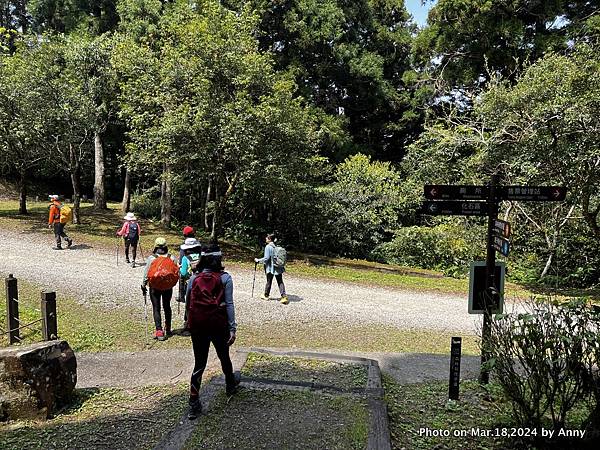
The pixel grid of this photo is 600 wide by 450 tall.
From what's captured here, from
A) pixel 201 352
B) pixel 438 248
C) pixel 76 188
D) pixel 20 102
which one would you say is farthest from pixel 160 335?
pixel 76 188

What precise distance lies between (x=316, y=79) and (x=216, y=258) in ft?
66.1

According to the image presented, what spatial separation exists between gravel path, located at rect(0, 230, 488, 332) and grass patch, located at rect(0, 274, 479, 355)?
0.36 metres

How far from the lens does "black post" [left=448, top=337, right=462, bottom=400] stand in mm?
4914

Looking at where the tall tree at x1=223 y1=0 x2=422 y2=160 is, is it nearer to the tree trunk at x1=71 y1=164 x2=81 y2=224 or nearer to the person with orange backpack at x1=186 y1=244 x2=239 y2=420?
the tree trunk at x1=71 y1=164 x2=81 y2=224

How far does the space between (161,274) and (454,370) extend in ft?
13.8

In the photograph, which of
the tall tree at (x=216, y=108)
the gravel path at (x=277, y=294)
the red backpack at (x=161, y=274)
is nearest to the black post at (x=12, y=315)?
the gravel path at (x=277, y=294)

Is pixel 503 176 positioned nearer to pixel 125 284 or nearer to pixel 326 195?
pixel 326 195

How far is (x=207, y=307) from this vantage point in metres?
4.40

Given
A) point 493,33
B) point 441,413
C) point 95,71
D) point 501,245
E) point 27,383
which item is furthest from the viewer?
point 493,33

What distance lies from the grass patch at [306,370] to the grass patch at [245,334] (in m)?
1.05

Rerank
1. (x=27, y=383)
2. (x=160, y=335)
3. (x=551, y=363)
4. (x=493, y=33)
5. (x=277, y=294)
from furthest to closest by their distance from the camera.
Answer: (x=493, y=33) < (x=277, y=294) < (x=160, y=335) < (x=27, y=383) < (x=551, y=363)

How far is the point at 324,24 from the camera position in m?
20.9

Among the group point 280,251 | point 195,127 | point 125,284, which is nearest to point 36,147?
point 195,127

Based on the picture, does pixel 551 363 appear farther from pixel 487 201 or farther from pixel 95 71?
pixel 95 71
